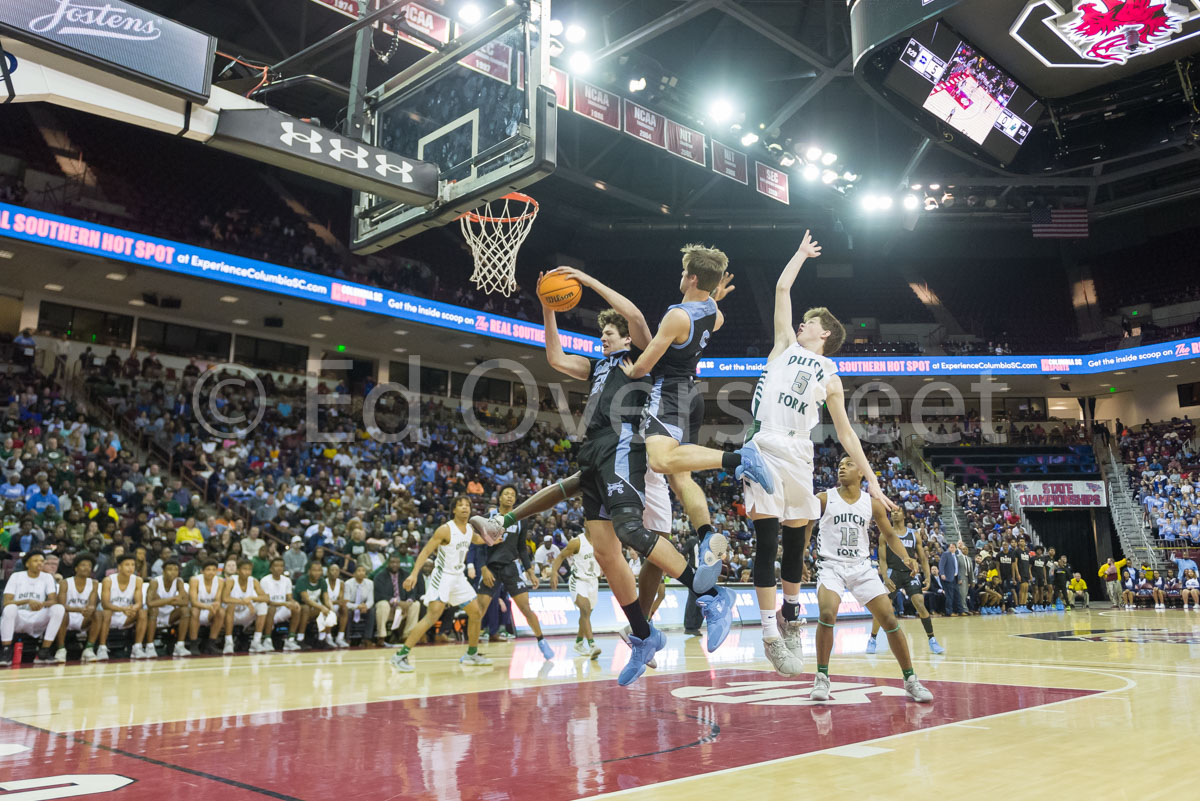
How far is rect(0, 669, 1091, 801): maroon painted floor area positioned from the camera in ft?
10.6

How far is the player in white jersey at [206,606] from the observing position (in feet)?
33.8

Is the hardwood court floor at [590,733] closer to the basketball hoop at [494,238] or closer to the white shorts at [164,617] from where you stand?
the white shorts at [164,617]

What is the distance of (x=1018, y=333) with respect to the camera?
96.5ft

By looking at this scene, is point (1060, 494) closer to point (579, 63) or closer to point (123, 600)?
point (579, 63)

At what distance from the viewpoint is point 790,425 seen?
521cm

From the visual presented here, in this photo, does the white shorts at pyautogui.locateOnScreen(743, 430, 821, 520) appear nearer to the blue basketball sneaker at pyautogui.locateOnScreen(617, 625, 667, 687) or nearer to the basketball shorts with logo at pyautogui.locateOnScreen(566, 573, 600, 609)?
the blue basketball sneaker at pyautogui.locateOnScreen(617, 625, 667, 687)

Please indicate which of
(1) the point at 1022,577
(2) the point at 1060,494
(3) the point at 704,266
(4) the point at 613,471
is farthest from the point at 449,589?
(2) the point at 1060,494

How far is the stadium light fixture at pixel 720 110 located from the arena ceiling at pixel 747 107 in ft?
0.86

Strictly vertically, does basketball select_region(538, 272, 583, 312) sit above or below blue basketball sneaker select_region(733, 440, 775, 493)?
above

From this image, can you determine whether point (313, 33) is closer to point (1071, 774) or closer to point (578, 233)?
point (578, 233)

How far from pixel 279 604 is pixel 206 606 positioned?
0.97 meters

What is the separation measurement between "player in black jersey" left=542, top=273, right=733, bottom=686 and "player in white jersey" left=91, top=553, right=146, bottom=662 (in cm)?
751

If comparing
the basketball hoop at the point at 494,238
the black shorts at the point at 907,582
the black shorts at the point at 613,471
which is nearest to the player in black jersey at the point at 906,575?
the black shorts at the point at 907,582

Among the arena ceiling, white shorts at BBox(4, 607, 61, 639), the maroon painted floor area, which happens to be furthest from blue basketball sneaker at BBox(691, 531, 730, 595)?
white shorts at BBox(4, 607, 61, 639)
